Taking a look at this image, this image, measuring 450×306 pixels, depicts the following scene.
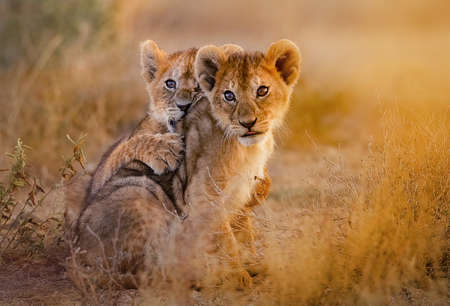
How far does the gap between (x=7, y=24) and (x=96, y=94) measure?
7.91 feet

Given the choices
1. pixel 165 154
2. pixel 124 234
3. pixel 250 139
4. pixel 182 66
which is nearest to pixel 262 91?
pixel 250 139

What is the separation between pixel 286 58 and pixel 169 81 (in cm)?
135

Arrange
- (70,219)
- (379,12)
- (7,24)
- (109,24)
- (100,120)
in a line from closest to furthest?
(70,219)
(100,120)
(7,24)
(109,24)
(379,12)

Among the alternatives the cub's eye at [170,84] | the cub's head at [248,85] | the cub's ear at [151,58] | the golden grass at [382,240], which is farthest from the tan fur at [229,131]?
the cub's ear at [151,58]

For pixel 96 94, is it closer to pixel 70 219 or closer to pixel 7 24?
pixel 7 24

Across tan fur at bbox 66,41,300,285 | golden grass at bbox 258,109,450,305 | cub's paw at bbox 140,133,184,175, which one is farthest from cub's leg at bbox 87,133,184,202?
golden grass at bbox 258,109,450,305

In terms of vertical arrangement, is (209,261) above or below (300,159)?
above

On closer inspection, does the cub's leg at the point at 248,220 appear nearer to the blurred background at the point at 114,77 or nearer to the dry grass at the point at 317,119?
the dry grass at the point at 317,119

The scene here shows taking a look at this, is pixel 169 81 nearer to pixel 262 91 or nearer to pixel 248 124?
pixel 262 91

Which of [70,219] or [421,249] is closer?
[421,249]

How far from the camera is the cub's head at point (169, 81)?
621 centimetres

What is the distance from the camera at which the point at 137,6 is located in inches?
531

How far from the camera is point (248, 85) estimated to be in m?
5.45

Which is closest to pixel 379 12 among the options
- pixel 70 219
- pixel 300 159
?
pixel 300 159
